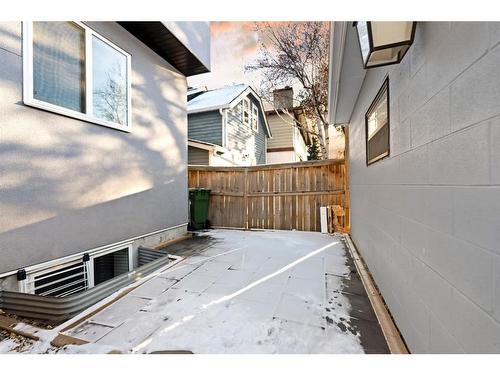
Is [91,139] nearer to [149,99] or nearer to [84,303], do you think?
[149,99]

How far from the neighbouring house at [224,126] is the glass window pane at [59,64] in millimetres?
5552

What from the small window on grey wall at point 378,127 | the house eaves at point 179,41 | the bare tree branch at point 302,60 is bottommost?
the small window on grey wall at point 378,127

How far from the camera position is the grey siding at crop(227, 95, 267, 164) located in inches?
406

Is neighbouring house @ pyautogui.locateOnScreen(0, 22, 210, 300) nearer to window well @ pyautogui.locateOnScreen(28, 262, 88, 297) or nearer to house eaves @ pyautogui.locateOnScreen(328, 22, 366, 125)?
window well @ pyautogui.locateOnScreen(28, 262, 88, 297)

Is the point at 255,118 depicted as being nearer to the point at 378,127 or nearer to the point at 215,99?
the point at 215,99

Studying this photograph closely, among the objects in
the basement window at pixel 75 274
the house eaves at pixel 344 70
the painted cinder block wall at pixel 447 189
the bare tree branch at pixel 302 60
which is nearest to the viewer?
the painted cinder block wall at pixel 447 189

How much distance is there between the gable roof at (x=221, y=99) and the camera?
969 centimetres

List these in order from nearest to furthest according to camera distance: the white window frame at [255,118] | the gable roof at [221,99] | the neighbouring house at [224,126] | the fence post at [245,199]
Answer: the fence post at [245,199] → the neighbouring house at [224,126] → the gable roof at [221,99] → the white window frame at [255,118]

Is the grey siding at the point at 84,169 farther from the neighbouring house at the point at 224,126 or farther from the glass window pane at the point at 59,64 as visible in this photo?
the neighbouring house at the point at 224,126

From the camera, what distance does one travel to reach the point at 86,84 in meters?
3.01

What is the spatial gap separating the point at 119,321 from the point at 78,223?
61.8 inches

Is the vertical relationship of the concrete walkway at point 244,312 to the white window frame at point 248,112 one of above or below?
below

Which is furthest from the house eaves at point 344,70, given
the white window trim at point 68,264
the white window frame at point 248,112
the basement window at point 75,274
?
the white window frame at point 248,112

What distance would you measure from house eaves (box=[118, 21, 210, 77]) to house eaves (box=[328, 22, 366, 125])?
2852 mm
